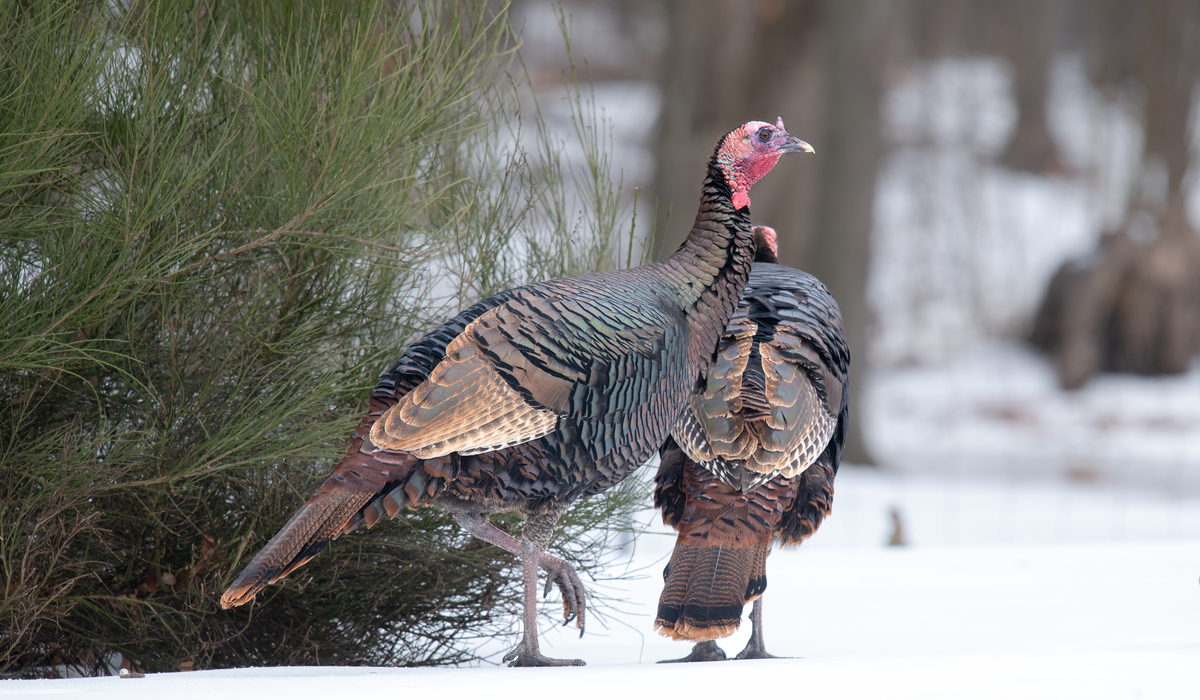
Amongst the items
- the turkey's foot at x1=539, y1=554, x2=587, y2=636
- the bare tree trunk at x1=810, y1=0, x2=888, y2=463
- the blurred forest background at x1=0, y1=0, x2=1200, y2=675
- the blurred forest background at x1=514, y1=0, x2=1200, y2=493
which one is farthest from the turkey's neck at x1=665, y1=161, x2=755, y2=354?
the bare tree trunk at x1=810, y1=0, x2=888, y2=463

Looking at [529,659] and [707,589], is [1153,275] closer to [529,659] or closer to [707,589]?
[707,589]

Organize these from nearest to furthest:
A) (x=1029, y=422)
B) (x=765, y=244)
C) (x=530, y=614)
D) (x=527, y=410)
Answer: (x=527, y=410) → (x=530, y=614) → (x=765, y=244) → (x=1029, y=422)

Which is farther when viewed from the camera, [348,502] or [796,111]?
[796,111]

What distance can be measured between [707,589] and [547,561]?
46cm

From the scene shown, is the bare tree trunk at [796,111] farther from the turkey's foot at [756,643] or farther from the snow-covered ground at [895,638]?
the turkey's foot at [756,643]

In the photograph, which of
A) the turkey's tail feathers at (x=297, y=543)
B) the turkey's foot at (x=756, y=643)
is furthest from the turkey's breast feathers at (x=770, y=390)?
the turkey's tail feathers at (x=297, y=543)

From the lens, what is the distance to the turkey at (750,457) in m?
3.20

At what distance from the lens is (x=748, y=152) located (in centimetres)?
337

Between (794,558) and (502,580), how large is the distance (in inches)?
78.2

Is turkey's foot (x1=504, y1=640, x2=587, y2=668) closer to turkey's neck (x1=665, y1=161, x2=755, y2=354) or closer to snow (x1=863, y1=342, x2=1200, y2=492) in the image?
turkey's neck (x1=665, y1=161, x2=755, y2=354)

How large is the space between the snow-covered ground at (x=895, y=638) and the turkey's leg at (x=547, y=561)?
0.63ft

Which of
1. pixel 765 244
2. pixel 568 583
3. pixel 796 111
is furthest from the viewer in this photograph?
pixel 796 111

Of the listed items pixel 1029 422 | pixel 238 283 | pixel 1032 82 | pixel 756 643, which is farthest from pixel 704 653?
pixel 1032 82

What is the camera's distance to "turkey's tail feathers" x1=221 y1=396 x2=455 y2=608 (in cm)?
276
